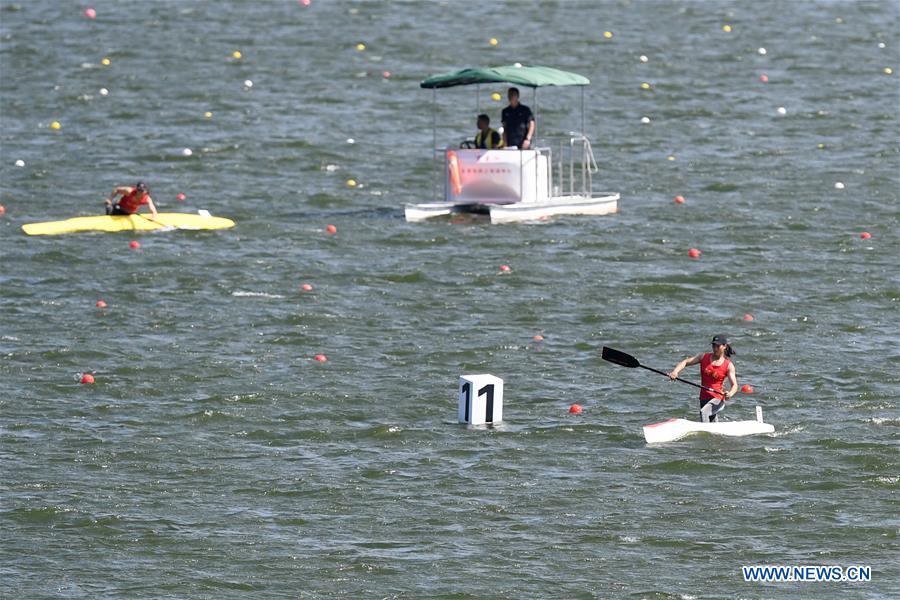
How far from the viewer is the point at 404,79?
162 ft

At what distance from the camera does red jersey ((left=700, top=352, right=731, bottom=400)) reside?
21005mm

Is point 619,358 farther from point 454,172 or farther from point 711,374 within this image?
point 454,172

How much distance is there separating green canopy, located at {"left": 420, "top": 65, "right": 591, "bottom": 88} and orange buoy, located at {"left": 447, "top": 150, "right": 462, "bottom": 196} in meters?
1.31

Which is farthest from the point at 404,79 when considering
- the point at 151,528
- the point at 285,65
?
the point at 151,528

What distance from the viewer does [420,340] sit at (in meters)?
25.6

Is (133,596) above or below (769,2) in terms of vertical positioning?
below

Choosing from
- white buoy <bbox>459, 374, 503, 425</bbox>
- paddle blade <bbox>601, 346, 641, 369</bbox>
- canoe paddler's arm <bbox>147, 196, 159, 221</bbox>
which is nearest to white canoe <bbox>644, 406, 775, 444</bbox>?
paddle blade <bbox>601, 346, 641, 369</bbox>

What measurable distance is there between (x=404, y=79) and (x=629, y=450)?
29759mm

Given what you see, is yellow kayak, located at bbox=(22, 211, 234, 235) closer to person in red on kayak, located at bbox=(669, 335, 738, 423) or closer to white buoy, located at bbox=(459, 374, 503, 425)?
white buoy, located at bbox=(459, 374, 503, 425)

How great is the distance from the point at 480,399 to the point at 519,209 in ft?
39.0

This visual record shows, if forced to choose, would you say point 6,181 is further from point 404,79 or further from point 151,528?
point 151,528

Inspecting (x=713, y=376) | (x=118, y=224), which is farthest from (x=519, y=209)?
(x=713, y=376)

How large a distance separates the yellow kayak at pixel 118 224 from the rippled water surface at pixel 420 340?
0.81 feet

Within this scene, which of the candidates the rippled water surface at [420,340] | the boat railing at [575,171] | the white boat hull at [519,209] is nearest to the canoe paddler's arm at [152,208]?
the rippled water surface at [420,340]
